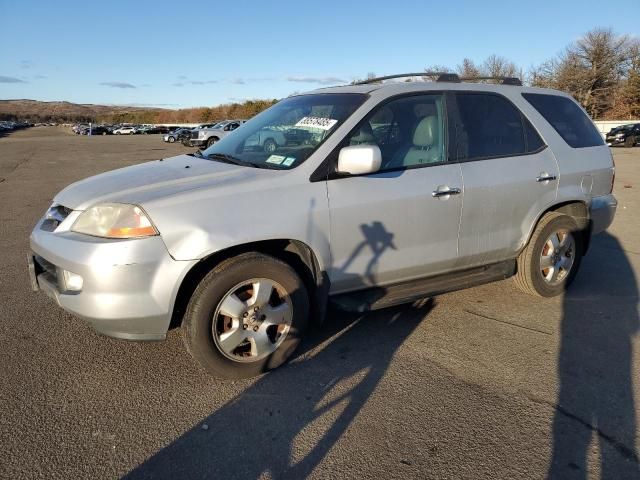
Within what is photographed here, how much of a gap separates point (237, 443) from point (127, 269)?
1105mm

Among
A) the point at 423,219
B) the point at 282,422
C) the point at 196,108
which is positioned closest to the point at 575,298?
the point at 423,219

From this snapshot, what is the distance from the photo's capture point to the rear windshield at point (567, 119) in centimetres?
449

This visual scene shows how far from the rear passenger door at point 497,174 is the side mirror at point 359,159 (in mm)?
958

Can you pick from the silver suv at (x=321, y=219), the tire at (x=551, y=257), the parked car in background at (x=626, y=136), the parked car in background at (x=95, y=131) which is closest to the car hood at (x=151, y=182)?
the silver suv at (x=321, y=219)

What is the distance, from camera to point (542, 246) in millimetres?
4375

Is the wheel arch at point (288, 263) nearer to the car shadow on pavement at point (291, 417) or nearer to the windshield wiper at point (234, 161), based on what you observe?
the car shadow on pavement at point (291, 417)

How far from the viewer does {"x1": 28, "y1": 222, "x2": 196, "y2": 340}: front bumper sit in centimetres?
277

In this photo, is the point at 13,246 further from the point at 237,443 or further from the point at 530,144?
the point at 530,144

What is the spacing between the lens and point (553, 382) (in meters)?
3.20

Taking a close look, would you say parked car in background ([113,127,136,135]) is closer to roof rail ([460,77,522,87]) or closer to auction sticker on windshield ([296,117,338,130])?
roof rail ([460,77,522,87])

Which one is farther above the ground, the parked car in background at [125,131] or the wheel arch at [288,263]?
the parked car in background at [125,131]

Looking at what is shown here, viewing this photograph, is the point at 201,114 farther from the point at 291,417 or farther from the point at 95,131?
the point at 291,417

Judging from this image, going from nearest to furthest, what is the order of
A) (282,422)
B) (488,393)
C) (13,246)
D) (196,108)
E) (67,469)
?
1. (67,469)
2. (282,422)
3. (488,393)
4. (13,246)
5. (196,108)

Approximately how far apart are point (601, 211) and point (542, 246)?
0.89 meters
